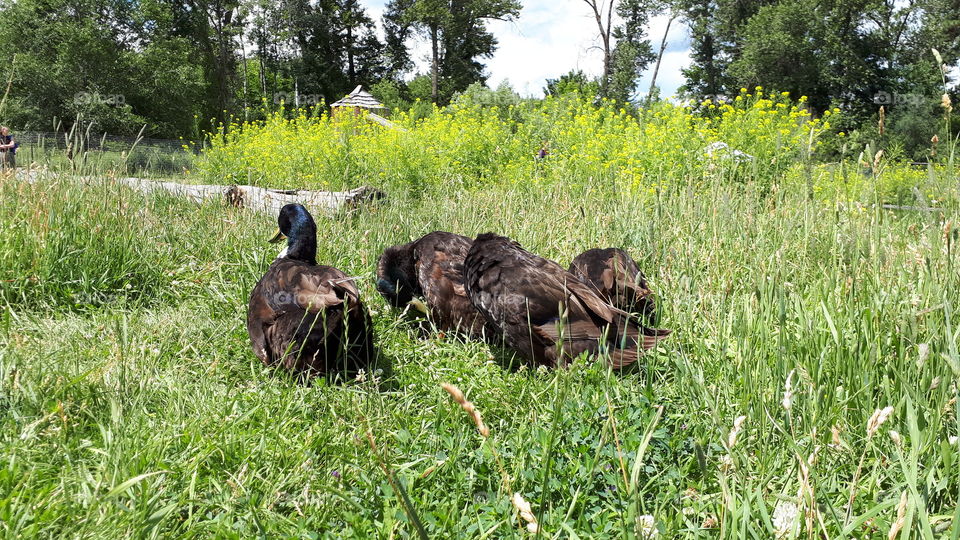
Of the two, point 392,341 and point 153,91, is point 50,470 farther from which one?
point 153,91

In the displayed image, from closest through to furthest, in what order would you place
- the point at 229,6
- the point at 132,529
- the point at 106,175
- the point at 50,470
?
1. the point at 132,529
2. the point at 50,470
3. the point at 106,175
4. the point at 229,6

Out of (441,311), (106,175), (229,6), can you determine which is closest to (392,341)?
(441,311)

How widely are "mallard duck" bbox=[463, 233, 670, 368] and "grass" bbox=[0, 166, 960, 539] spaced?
0.66ft

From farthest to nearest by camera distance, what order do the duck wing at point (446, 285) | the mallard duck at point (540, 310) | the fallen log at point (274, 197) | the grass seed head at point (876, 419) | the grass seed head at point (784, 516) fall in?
the fallen log at point (274, 197), the duck wing at point (446, 285), the mallard duck at point (540, 310), the grass seed head at point (784, 516), the grass seed head at point (876, 419)

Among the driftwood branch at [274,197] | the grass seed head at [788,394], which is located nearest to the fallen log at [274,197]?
the driftwood branch at [274,197]

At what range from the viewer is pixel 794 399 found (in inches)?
78.6

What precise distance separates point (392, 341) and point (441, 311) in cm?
47

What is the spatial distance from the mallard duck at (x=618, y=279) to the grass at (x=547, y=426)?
0.20m

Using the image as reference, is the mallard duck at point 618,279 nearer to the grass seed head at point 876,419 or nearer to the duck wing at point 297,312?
the duck wing at point 297,312

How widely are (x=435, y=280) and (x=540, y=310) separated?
3.83 ft

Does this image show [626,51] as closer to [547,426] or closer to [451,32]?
[451,32]

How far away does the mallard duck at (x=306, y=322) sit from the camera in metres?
2.92

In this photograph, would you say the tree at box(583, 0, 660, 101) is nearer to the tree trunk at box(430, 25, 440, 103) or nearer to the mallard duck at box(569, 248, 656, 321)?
the tree trunk at box(430, 25, 440, 103)

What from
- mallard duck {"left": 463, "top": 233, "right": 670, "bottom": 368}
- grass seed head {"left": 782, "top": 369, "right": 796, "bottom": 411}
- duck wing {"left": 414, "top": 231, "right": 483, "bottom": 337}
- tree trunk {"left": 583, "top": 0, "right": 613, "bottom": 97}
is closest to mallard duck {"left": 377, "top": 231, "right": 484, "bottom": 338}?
duck wing {"left": 414, "top": 231, "right": 483, "bottom": 337}
